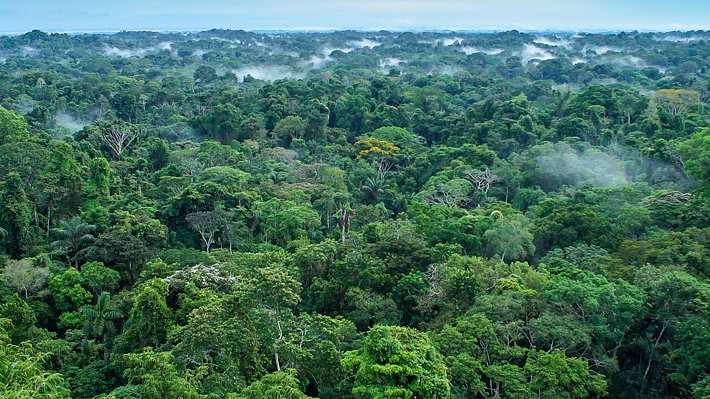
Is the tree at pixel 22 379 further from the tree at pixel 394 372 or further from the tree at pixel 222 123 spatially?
the tree at pixel 222 123

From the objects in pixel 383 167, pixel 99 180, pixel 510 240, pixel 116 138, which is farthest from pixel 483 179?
pixel 116 138

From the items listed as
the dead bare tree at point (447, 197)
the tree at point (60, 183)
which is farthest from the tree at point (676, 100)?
the tree at point (60, 183)

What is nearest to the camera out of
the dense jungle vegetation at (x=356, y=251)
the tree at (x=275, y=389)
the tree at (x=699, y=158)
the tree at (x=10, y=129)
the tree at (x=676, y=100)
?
the tree at (x=275, y=389)

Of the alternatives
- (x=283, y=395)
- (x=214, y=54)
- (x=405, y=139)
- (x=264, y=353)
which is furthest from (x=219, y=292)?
(x=214, y=54)

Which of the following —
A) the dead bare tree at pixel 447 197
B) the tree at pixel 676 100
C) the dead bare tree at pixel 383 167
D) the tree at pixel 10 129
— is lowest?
the dead bare tree at pixel 383 167

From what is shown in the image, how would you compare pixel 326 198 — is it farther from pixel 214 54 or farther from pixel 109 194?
pixel 214 54

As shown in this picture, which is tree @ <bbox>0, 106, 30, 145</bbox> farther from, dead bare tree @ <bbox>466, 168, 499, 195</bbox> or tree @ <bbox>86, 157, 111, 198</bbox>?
dead bare tree @ <bbox>466, 168, 499, 195</bbox>

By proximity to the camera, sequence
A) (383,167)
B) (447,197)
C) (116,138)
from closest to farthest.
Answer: (447,197) < (116,138) < (383,167)

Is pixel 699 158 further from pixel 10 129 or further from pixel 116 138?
pixel 116 138
